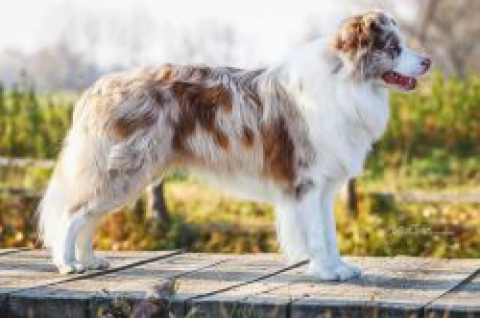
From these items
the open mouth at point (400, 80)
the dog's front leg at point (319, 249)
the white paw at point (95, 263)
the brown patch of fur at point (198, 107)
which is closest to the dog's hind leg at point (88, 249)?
the white paw at point (95, 263)

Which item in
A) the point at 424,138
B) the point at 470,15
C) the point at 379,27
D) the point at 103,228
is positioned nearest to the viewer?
the point at 379,27

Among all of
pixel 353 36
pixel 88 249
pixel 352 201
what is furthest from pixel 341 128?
pixel 352 201

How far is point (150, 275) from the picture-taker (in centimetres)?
668

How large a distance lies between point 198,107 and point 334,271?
3.97 feet

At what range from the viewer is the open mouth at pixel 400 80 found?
21.2 ft

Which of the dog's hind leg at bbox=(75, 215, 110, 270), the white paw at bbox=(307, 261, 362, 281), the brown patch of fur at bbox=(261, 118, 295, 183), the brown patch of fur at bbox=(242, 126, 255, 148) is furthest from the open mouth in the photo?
the dog's hind leg at bbox=(75, 215, 110, 270)

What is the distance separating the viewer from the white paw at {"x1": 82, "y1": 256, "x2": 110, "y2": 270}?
6.86 meters

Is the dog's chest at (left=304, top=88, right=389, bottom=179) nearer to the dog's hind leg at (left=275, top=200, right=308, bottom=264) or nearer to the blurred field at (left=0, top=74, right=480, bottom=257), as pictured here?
the dog's hind leg at (left=275, top=200, right=308, bottom=264)

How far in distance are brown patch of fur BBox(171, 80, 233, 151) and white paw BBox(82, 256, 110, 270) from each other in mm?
871

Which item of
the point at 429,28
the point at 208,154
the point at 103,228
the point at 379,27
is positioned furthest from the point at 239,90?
the point at 429,28

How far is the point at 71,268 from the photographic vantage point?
670cm

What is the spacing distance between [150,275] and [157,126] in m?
0.87

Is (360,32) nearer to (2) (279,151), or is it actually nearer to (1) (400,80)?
(1) (400,80)

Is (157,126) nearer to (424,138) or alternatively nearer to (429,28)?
(424,138)
